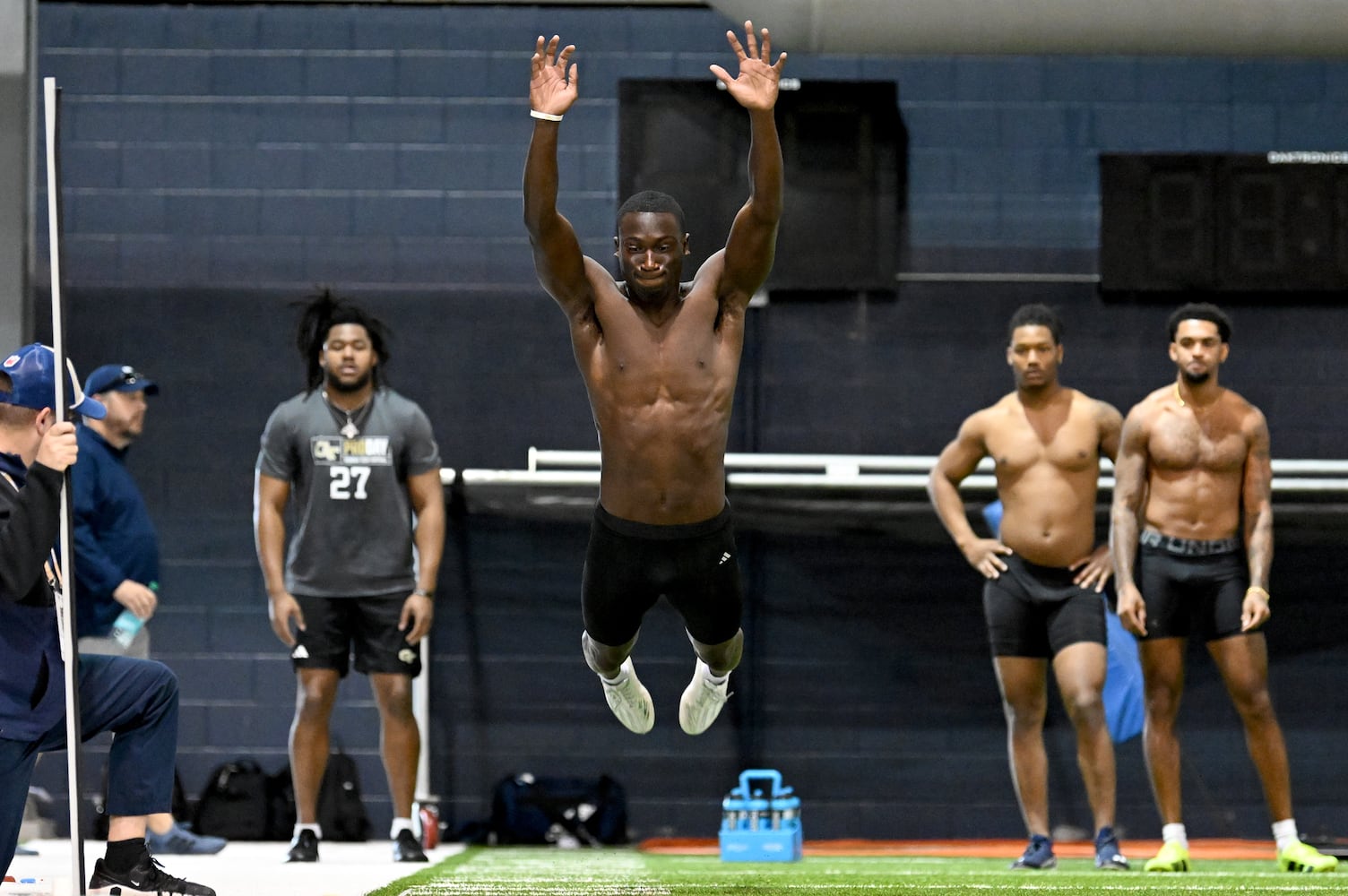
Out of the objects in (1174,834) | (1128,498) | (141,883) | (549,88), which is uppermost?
(549,88)

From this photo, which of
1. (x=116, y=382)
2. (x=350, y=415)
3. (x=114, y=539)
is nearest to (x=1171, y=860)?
(x=350, y=415)

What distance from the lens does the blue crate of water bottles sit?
23.7 ft

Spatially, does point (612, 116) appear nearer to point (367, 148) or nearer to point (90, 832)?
point (367, 148)

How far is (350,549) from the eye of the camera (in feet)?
21.9

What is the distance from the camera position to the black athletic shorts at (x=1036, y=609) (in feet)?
21.5

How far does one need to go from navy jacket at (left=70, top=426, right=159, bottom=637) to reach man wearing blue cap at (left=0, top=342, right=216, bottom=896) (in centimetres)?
264

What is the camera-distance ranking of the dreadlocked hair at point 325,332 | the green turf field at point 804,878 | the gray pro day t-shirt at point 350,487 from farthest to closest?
the dreadlocked hair at point 325,332 → the gray pro day t-shirt at point 350,487 → the green turf field at point 804,878

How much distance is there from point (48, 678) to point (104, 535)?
10.5 ft

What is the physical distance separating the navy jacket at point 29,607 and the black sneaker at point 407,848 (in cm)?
251

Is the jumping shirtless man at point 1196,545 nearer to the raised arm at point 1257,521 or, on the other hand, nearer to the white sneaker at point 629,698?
the raised arm at point 1257,521

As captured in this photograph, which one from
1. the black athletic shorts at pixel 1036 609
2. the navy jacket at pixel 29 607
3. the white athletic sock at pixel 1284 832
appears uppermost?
the navy jacket at pixel 29 607

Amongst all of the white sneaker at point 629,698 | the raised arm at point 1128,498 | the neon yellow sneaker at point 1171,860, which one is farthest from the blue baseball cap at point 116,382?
the neon yellow sneaker at point 1171,860

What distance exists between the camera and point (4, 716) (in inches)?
161

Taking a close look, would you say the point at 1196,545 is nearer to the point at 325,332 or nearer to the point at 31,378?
the point at 325,332
